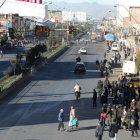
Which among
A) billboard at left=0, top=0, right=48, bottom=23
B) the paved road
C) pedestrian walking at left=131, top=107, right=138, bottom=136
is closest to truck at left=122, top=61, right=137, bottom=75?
the paved road

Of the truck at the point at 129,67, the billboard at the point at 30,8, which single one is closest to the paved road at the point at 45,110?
the truck at the point at 129,67

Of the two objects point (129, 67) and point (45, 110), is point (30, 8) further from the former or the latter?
point (45, 110)

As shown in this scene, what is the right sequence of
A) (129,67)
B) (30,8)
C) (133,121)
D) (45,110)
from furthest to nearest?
1. (30,8)
2. (129,67)
3. (45,110)
4. (133,121)

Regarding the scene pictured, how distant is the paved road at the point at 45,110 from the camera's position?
2356 cm

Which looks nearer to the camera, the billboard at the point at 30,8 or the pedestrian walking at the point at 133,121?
the pedestrian walking at the point at 133,121

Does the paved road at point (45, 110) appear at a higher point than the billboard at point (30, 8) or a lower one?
lower

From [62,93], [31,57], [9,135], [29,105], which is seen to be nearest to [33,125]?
[9,135]

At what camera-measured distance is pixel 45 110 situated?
31047 mm

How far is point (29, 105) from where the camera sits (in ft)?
108

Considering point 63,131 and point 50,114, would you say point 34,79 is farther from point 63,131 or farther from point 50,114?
point 63,131

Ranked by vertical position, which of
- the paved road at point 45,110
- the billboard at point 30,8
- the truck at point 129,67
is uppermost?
the billboard at point 30,8

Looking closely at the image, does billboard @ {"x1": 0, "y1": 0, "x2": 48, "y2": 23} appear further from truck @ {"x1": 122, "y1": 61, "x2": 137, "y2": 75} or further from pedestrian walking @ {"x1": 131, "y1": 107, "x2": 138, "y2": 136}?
pedestrian walking @ {"x1": 131, "y1": 107, "x2": 138, "y2": 136}

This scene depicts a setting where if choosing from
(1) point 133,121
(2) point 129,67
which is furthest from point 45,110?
(2) point 129,67

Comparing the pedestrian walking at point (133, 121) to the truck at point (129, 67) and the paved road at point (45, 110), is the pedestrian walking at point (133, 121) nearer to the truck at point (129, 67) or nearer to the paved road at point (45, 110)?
the paved road at point (45, 110)
